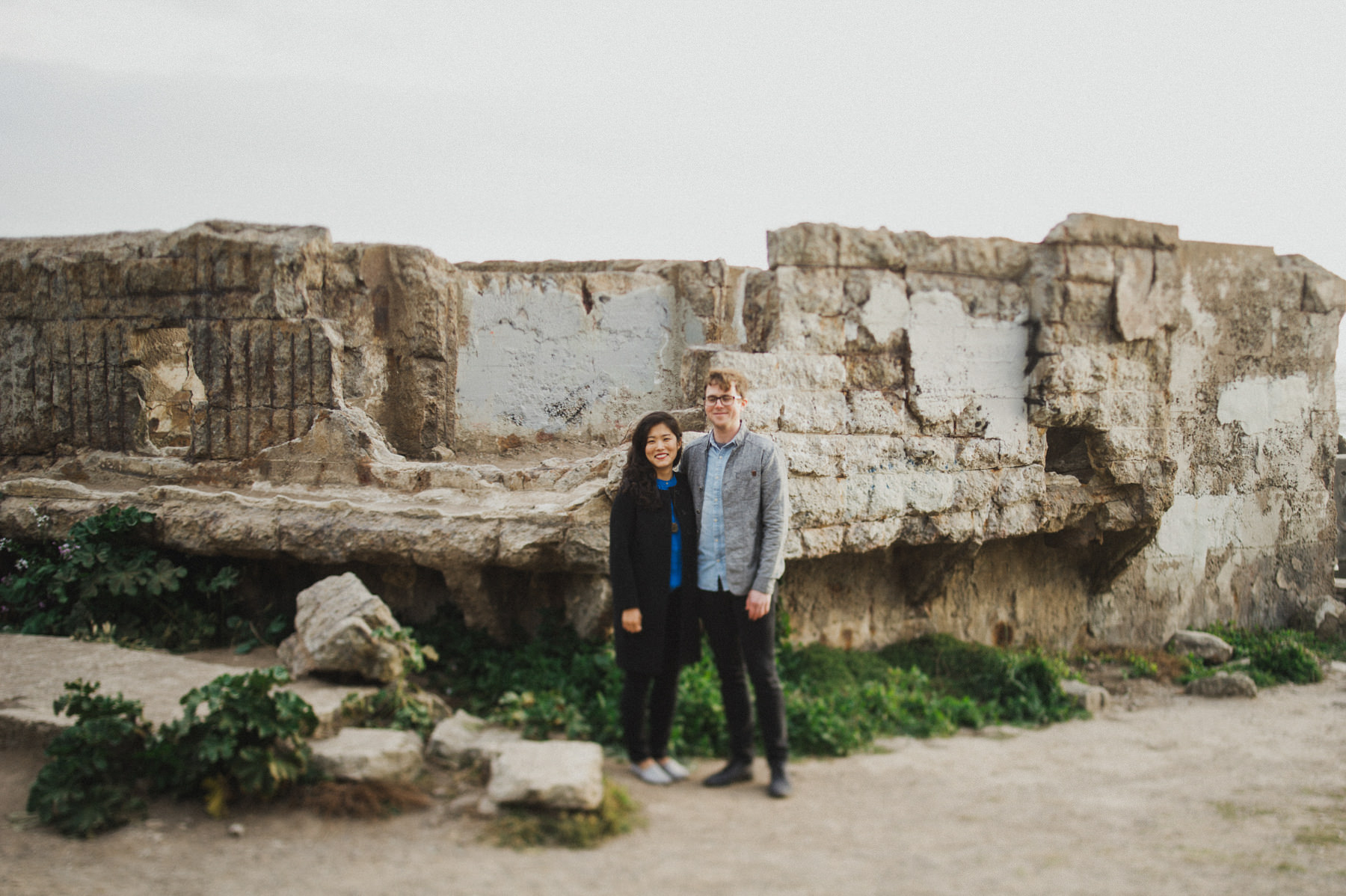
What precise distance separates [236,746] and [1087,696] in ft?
13.8

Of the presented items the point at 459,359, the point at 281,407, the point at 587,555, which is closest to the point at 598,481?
the point at 587,555

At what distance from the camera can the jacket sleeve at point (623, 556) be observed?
13.1ft

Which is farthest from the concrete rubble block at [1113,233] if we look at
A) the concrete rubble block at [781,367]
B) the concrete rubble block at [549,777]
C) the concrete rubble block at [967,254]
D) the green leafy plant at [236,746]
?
the green leafy plant at [236,746]

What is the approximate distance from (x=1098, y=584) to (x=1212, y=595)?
103 cm

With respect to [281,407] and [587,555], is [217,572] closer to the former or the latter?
[281,407]

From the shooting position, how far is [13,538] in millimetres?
6324

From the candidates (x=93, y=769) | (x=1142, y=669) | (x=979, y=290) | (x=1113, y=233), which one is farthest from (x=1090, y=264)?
(x=93, y=769)

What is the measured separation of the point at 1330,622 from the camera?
24.7 feet

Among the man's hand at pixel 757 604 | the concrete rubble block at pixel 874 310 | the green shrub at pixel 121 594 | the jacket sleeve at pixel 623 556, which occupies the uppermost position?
the concrete rubble block at pixel 874 310

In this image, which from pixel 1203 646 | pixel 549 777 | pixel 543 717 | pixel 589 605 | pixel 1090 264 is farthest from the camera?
pixel 1203 646

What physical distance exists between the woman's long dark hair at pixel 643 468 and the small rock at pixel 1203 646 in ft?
15.3

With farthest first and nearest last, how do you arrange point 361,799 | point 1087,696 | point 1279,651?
point 1279,651
point 1087,696
point 361,799

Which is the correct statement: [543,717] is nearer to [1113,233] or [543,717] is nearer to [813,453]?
[813,453]

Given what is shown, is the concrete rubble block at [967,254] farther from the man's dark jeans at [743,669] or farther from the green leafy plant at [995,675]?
the man's dark jeans at [743,669]
